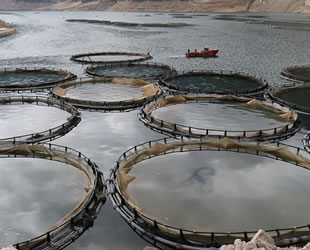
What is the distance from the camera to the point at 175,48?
11588 centimetres

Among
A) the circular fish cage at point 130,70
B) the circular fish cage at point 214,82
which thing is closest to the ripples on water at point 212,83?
the circular fish cage at point 214,82

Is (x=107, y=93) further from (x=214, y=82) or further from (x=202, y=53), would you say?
(x=202, y=53)

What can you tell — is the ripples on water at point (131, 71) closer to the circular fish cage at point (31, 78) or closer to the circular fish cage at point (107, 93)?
the circular fish cage at point (31, 78)

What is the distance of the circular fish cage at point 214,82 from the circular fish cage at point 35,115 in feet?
67.6

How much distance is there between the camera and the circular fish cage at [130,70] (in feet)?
245

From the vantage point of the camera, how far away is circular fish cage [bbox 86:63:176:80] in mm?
74675

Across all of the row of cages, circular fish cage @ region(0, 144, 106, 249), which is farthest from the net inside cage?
circular fish cage @ region(0, 144, 106, 249)

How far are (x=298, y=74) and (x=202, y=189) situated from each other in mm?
54559

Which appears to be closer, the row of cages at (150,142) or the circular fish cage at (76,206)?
the circular fish cage at (76,206)

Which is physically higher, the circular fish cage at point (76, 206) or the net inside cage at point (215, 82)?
the net inside cage at point (215, 82)

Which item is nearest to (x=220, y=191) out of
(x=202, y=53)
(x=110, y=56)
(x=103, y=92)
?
(x=103, y=92)

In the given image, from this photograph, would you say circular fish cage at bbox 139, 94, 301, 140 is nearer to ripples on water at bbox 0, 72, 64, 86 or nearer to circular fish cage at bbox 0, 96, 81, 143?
circular fish cage at bbox 0, 96, 81, 143

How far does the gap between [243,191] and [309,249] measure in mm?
13368

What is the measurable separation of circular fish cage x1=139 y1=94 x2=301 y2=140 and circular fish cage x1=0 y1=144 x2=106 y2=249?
13263 mm
